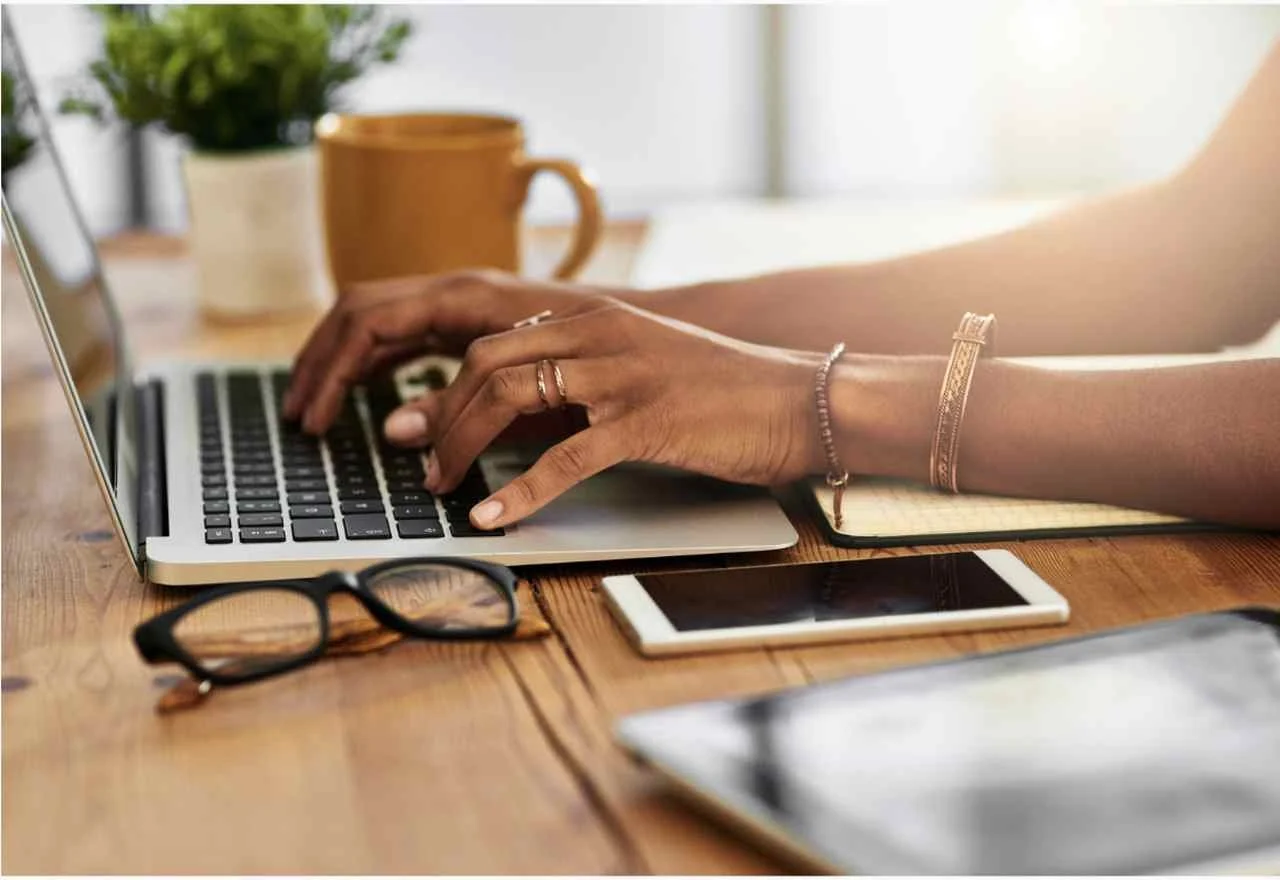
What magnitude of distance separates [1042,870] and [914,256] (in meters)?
0.65

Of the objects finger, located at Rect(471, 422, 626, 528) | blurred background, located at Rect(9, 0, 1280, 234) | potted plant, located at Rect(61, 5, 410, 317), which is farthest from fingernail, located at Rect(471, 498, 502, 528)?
blurred background, located at Rect(9, 0, 1280, 234)

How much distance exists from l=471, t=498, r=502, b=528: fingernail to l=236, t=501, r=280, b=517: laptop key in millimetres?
110

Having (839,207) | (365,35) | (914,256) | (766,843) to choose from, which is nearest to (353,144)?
(365,35)

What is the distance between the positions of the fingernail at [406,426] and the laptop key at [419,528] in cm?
12

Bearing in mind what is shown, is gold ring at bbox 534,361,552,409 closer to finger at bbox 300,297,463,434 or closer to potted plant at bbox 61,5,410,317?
finger at bbox 300,297,463,434

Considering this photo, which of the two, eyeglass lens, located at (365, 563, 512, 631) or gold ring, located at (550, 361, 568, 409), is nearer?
eyeglass lens, located at (365, 563, 512, 631)

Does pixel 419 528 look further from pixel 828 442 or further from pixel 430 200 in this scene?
pixel 430 200

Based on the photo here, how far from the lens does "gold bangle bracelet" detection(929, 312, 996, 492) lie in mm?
792

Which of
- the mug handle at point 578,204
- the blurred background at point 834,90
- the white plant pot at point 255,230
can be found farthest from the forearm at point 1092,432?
the blurred background at point 834,90

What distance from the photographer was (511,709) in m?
0.61

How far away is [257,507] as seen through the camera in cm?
80

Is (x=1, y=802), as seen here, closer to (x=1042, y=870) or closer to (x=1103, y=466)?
(x=1042, y=870)

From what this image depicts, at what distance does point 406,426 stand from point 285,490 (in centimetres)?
9

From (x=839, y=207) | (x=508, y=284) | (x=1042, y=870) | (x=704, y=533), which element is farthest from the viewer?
(x=839, y=207)
